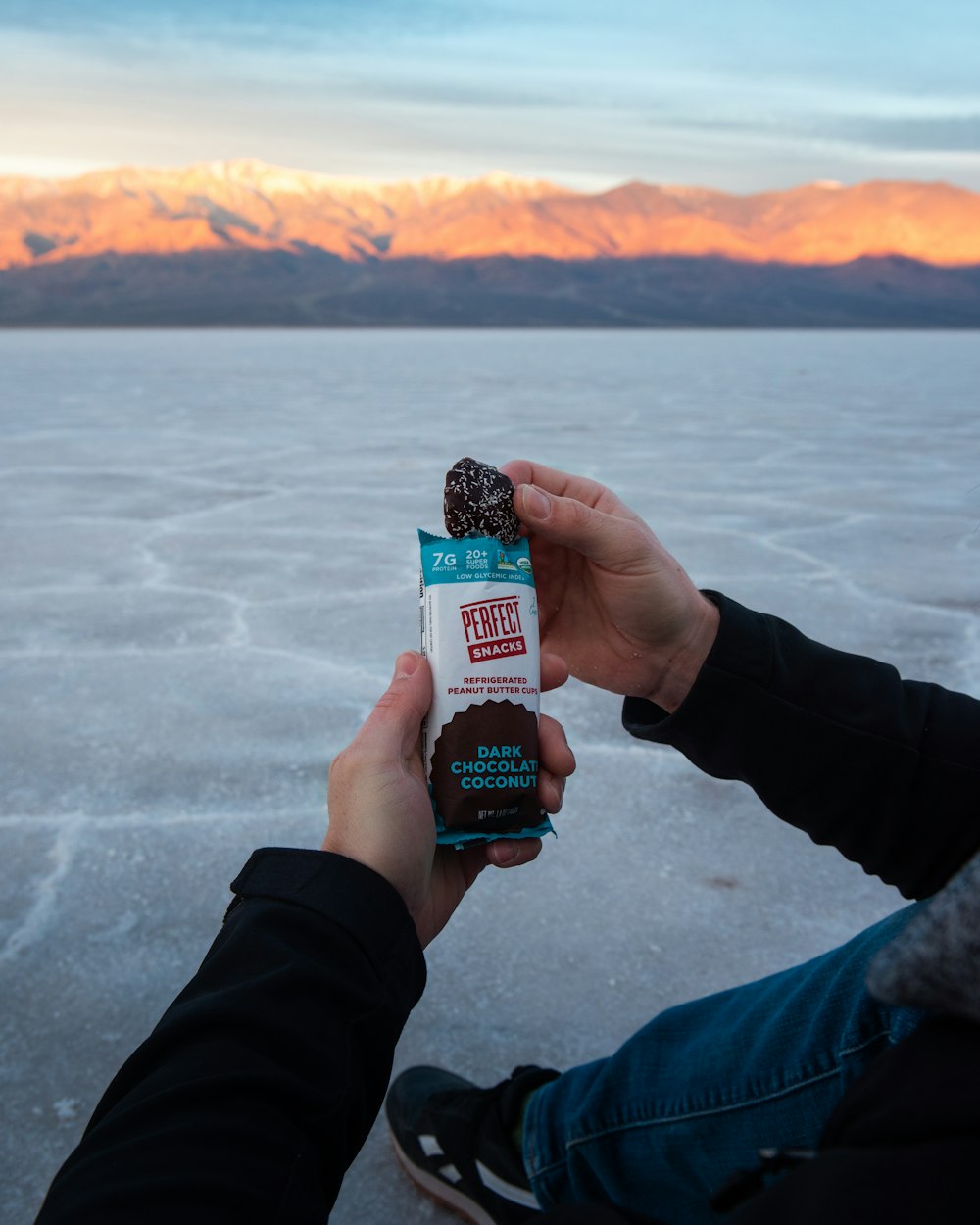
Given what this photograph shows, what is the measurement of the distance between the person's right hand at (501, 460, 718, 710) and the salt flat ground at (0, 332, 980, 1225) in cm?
58

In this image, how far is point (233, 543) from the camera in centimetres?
423

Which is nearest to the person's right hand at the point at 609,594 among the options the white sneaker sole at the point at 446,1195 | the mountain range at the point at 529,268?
the white sneaker sole at the point at 446,1195

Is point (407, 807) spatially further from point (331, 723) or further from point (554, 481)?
point (331, 723)

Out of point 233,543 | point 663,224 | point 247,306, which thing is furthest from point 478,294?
point 233,543

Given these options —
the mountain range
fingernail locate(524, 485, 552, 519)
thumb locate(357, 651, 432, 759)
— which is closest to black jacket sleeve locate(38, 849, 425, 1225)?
thumb locate(357, 651, 432, 759)

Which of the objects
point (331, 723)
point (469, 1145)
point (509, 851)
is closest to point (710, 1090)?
point (509, 851)

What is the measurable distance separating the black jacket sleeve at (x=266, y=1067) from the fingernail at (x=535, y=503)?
46 centimetres

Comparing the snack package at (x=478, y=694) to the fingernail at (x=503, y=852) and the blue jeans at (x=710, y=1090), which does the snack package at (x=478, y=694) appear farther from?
the blue jeans at (x=710, y=1090)

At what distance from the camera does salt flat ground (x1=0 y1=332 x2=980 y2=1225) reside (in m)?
1.60

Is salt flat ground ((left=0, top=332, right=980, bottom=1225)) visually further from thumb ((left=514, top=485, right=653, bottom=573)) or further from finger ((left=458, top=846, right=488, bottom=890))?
thumb ((left=514, top=485, right=653, bottom=573))

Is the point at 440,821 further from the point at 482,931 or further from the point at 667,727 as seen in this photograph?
the point at 482,931

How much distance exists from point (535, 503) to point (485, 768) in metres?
0.29

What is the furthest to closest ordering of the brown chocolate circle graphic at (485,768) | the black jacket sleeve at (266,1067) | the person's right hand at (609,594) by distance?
1. the person's right hand at (609,594)
2. the brown chocolate circle graphic at (485,768)
3. the black jacket sleeve at (266,1067)

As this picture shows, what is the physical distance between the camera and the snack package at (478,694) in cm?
108
